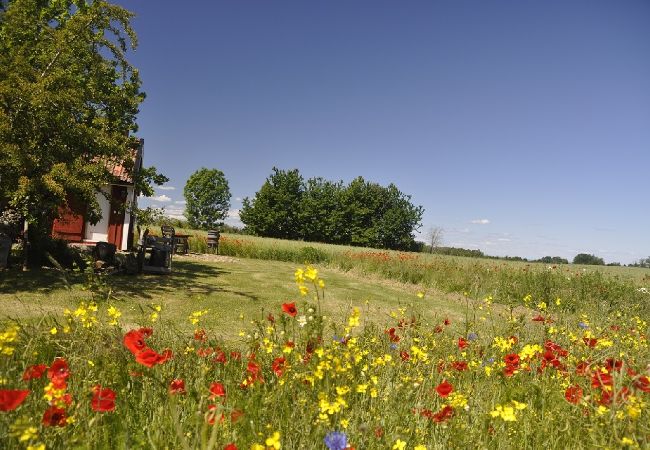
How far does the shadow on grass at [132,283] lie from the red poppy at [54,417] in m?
7.61

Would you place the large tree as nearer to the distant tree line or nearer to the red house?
the red house

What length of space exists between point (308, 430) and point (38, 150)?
33.9 feet

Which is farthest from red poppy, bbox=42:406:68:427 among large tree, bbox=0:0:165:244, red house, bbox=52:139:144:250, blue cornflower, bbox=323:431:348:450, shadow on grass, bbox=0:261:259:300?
red house, bbox=52:139:144:250

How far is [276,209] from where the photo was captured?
2178 inches

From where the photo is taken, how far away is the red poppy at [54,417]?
1.41 m

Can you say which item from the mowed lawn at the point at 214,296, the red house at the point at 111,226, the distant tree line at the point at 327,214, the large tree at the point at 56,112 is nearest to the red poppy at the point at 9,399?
the mowed lawn at the point at 214,296

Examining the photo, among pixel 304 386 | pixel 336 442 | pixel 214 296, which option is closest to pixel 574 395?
pixel 304 386

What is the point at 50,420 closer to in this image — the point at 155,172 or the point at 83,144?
the point at 83,144

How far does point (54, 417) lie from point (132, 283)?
34.7 feet

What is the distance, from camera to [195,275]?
13.8m

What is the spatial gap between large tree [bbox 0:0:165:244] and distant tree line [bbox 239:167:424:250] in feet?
139

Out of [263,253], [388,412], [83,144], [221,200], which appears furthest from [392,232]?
[388,412]

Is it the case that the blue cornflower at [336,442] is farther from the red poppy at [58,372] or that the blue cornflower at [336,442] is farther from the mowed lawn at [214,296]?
the mowed lawn at [214,296]

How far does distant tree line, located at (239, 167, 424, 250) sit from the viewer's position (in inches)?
2180
